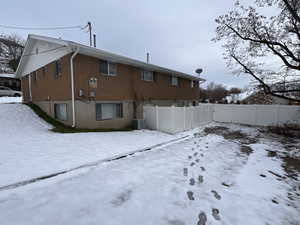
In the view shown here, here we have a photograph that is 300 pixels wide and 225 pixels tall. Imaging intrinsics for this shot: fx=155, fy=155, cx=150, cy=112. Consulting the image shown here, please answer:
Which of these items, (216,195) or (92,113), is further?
(92,113)

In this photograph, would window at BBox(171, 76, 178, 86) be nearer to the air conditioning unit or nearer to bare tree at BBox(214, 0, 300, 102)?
bare tree at BBox(214, 0, 300, 102)

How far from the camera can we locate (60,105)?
9.73 metres

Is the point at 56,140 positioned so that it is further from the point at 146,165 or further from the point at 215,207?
the point at 215,207

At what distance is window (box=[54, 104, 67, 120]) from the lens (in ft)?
30.7

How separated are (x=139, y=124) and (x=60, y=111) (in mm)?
5052

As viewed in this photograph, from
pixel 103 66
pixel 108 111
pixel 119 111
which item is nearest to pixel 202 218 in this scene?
pixel 108 111

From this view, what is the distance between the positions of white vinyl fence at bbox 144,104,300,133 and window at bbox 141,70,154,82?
113 inches

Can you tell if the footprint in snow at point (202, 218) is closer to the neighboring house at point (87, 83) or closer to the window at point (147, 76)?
the neighboring house at point (87, 83)

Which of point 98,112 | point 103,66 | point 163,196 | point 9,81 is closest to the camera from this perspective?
point 163,196

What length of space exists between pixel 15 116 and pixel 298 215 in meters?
13.3

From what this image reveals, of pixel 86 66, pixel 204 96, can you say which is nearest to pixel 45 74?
pixel 86 66

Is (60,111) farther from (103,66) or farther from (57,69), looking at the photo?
(103,66)

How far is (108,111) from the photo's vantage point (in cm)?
961

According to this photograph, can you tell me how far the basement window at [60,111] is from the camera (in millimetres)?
9361
